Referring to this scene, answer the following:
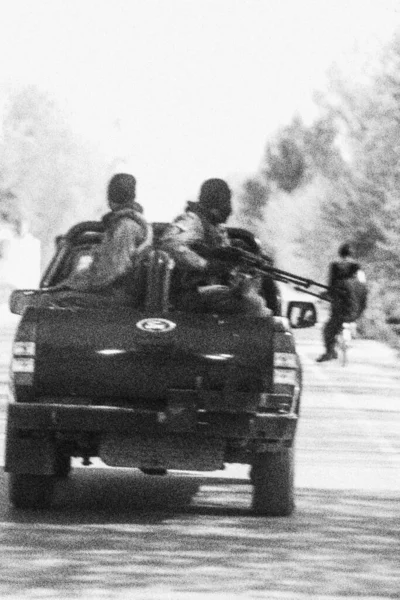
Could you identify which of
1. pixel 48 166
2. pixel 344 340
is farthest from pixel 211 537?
pixel 48 166

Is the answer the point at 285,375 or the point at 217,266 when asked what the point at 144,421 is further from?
the point at 217,266

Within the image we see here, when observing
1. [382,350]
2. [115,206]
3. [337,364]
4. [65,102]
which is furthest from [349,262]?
[65,102]

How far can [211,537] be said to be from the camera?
1145 cm

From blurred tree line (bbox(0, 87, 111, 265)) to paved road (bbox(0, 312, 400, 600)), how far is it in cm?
11185

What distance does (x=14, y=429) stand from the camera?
12.0 m

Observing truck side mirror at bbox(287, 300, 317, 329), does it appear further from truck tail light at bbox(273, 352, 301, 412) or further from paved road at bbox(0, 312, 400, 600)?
Answer: paved road at bbox(0, 312, 400, 600)

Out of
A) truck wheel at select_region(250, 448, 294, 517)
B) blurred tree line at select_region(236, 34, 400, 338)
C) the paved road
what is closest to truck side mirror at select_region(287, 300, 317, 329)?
truck wheel at select_region(250, 448, 294, 517)

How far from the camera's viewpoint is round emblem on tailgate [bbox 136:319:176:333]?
39.4 feet

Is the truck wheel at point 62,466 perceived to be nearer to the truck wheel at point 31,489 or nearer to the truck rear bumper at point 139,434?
the truck wheel at point 31,489

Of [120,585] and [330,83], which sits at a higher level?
[330,83]

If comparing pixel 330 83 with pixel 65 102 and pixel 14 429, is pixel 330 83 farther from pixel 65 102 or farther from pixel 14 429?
pixel 65 102

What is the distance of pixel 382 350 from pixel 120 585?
104 ft

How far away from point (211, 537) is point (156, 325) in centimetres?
123

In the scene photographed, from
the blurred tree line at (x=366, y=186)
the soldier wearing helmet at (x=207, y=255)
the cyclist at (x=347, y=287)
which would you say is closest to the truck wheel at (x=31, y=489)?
the soldier wearing helmet at (x=207, y=255)
